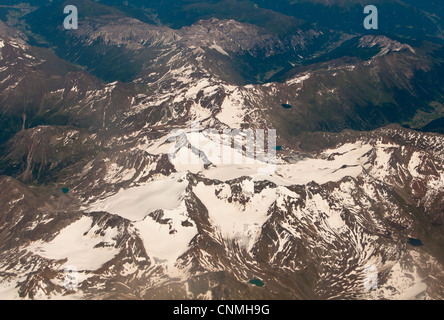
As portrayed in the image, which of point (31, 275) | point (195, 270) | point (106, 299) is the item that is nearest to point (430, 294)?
point (195, 270)

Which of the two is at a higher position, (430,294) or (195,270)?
(195,270)

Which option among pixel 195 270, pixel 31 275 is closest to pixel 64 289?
pixel 31 275
